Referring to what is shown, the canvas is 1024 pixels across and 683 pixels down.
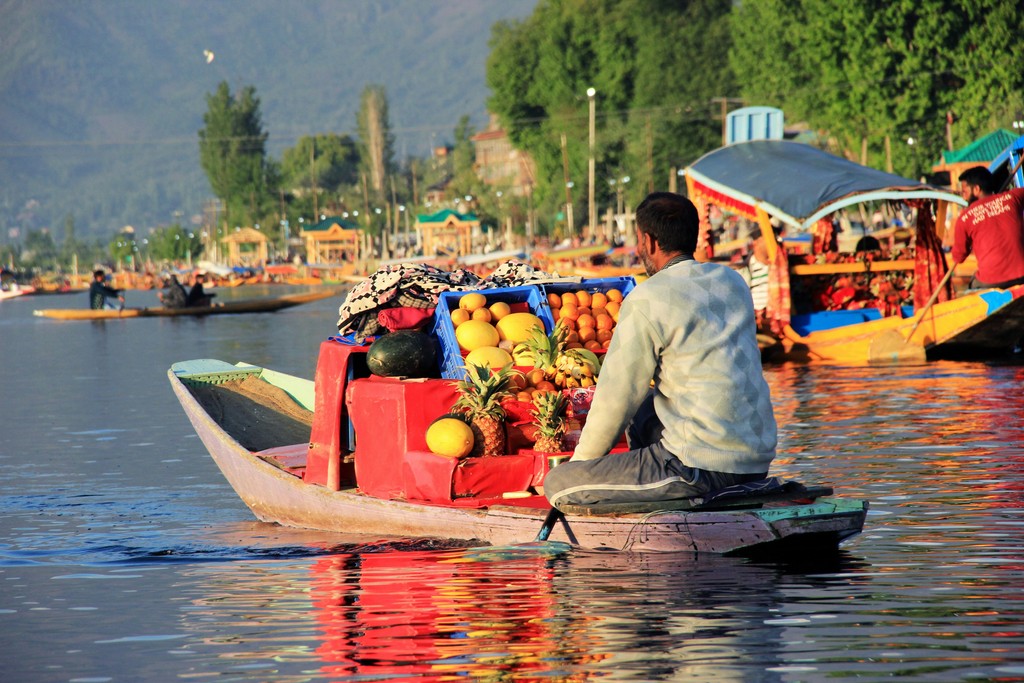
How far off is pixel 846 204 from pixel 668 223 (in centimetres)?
1447

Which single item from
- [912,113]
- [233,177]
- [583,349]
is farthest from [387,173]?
[583,349]

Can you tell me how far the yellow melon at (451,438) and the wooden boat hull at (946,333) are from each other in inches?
456

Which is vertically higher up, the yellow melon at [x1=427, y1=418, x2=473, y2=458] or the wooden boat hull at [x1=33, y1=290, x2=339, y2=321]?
the yellow melon at [x1=427, y1=418, x2=473, y2=458]

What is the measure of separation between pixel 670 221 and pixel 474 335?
240 cm

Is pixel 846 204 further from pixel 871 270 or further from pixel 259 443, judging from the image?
pixel 259 443

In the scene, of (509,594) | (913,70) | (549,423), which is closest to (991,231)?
(549,423)

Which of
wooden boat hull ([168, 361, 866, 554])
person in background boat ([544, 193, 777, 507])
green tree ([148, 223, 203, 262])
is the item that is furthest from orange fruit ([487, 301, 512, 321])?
green tree ([148, 223, 203, 262])

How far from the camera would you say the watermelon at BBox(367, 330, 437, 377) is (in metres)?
9.31

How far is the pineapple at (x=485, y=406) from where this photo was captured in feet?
29.1

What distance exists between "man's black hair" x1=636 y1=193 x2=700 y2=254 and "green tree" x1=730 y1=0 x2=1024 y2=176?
147 ft

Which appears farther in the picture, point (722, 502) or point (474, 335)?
point (474, 335)

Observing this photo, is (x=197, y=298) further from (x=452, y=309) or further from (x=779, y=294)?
(x=452, y=309)

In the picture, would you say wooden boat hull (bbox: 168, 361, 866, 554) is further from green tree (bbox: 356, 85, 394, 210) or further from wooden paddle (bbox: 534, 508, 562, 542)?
green tree (bbox: 356, 85, 394, 210)

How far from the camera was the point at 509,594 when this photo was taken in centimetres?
757
